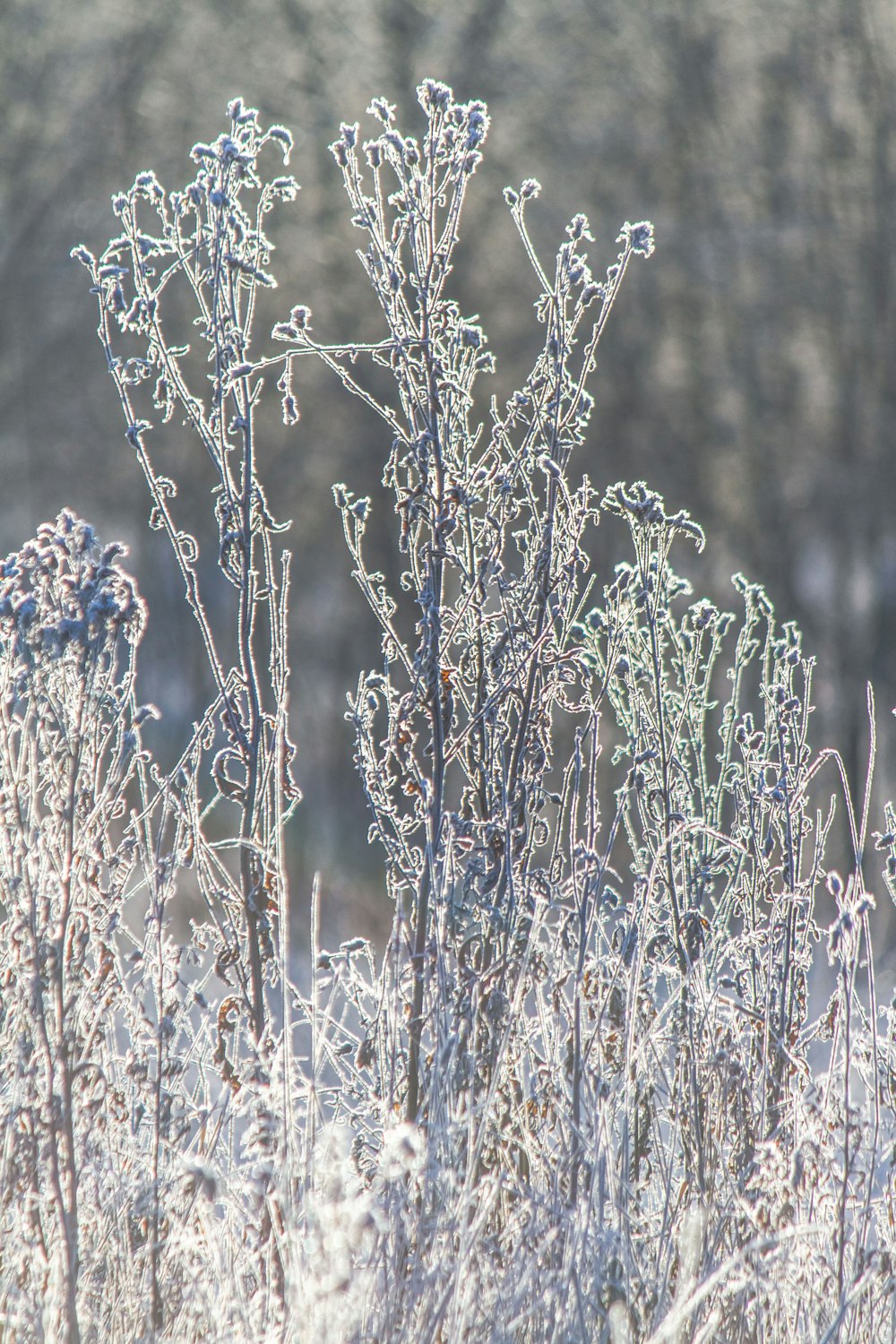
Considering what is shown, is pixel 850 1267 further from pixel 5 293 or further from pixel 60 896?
pixel 5 293

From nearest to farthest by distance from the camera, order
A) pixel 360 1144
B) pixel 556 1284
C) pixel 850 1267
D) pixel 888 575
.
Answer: pixel 556 1284
pixel 850 1267
pixel 360 1144
pixel 888 575

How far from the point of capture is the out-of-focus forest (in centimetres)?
888

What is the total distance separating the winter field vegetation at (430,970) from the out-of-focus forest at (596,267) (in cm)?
585

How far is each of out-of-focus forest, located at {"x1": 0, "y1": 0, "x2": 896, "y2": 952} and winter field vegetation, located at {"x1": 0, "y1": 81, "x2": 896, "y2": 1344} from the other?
585 cm

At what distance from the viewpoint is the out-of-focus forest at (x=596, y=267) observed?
29.1 ft

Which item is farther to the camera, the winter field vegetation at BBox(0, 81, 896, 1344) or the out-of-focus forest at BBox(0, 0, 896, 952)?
the out-of-focus forest at BBox(0, 0, 896, 952)

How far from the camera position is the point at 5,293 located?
9703 millimetres

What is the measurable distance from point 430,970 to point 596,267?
8.06 meters

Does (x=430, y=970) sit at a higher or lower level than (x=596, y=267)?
lower

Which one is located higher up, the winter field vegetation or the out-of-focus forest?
the out-of-focus forest

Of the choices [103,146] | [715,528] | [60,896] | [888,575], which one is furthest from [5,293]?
[60,896]

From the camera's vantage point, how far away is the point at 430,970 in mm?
2494

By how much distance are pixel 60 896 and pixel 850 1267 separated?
5.72 ft

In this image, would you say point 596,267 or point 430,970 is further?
point 596,267
